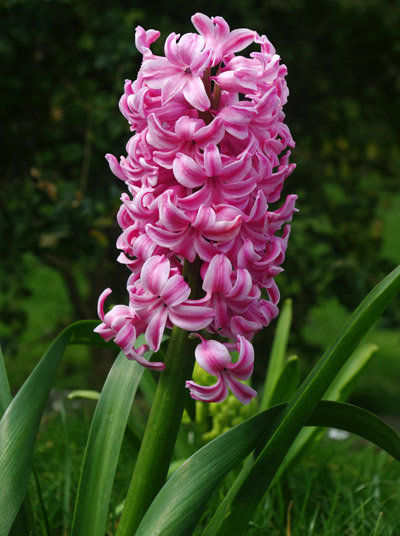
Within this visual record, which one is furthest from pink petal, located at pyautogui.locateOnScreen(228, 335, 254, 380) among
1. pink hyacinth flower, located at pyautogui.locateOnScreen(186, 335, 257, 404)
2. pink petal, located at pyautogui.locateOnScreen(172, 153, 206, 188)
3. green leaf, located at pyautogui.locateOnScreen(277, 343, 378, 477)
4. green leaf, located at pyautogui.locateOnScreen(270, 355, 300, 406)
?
green leaf, located at pyautogui.locateOnScreen(277, 343, 378, 477)

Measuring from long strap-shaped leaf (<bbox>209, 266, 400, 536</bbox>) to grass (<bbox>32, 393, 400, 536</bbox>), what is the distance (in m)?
0.33

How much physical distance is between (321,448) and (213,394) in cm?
152

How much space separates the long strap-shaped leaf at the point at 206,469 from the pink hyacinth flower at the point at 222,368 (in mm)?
72

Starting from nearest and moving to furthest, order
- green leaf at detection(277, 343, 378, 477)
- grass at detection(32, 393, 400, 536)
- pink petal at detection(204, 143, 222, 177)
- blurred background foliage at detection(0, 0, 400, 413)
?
pink petal at detection(204, 143, 222, 177) → grass at detection(32, 393, 400, 536) → green leaf at detection(277, 343, 378, 477) → blurred background foliage at detection(0, 0, 400, 413)

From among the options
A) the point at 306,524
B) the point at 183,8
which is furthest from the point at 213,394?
the point at 183,8

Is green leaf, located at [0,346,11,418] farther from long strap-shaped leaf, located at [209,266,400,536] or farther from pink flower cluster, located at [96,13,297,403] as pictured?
long strap-shaped leaf, located at [209,266,400,536]

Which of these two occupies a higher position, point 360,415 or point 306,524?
point 360,415

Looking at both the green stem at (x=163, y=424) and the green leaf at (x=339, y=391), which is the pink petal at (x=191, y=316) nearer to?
the green stem at (x=163, y=424)

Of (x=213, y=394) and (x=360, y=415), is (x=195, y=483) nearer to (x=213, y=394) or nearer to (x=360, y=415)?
(x=213, y=394)

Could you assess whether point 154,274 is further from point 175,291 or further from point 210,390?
point 210,390

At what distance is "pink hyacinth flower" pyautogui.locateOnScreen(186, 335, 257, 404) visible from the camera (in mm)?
982

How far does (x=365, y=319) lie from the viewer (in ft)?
3.33

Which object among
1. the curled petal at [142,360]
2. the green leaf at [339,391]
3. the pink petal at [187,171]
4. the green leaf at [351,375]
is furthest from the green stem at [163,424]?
the green leaf at [351,375]

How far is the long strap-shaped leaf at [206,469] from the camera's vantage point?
1.01 m
